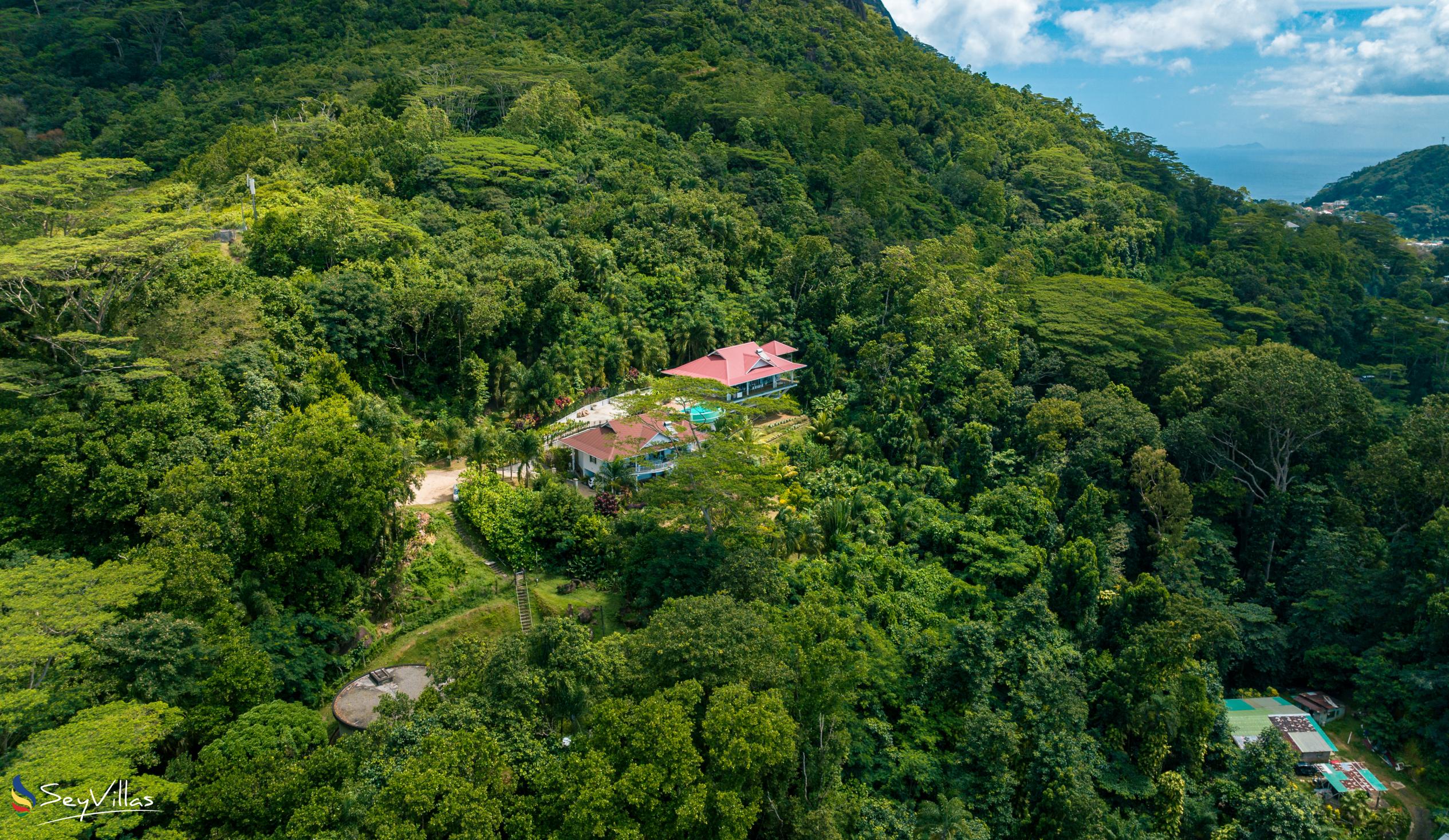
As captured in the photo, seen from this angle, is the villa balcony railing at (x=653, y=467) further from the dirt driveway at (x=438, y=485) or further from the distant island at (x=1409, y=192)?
the distant island at (x=1409, y=192)

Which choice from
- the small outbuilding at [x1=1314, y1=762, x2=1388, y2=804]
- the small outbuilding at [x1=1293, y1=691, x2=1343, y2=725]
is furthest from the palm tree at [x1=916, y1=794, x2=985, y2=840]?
the small outbuilding at [x1=1293, y1=691, x2=1343, y2=725]

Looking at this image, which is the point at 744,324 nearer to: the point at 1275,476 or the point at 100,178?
the point at 1275,476

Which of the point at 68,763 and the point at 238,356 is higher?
the point at 238,356

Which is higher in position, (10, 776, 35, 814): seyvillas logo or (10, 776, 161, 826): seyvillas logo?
(10, 776, 35, 814): seyvillas logo

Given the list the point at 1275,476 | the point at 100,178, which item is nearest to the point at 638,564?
the point at 100,178

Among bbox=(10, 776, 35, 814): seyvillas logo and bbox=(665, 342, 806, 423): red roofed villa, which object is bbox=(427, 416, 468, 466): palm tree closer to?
bbox=(665, 342, 806, 423): red roofed villa

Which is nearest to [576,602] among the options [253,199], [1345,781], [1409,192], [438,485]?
[438,485]

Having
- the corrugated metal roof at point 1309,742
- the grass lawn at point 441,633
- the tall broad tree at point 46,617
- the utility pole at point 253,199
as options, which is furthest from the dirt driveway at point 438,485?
the corrugated metal roof at point 1309,742
